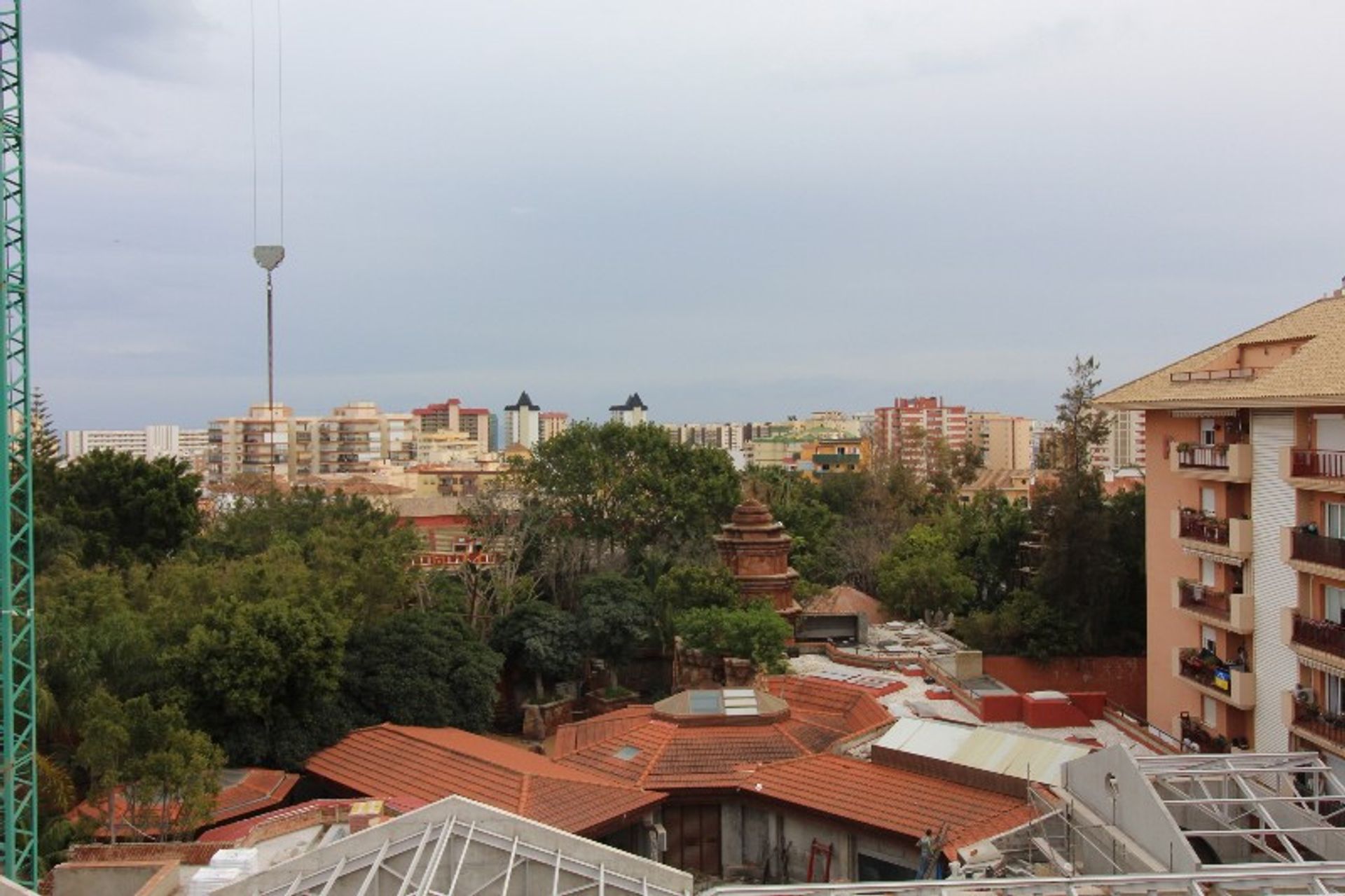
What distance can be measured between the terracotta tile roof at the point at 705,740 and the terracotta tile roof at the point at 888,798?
2.09ft

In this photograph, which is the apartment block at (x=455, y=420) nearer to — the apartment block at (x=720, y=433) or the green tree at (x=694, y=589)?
the apartment block at (x=720, y=433)

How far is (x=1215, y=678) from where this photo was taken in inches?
821

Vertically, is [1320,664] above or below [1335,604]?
below

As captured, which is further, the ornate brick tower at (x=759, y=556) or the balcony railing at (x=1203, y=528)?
the ornate brick tower at (x=759, y=556)

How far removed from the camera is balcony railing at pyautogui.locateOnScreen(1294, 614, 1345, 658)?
17672mm

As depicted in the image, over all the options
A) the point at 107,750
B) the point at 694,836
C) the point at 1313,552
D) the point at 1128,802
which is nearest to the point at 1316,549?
the point at 1313,552

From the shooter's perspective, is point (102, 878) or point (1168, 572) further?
point (1168, 572)

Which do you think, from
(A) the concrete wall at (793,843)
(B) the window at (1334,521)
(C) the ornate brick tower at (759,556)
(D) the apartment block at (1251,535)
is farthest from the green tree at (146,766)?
(B) the window at (1334,521)

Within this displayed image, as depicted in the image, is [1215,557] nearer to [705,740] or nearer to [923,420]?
[705,740]

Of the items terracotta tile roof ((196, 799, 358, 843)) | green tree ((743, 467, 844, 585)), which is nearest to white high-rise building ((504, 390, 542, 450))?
green tree ((743, 467, 844, 585))

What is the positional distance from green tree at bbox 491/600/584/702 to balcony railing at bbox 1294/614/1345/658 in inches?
648

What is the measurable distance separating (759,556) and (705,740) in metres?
10.3

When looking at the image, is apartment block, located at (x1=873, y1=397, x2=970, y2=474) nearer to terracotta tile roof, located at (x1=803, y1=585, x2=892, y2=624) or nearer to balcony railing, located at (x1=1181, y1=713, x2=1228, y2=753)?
terracotta tile roof, located at (x1=803, y1=585, x2=892, y2=624)

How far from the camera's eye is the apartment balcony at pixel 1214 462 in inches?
787
